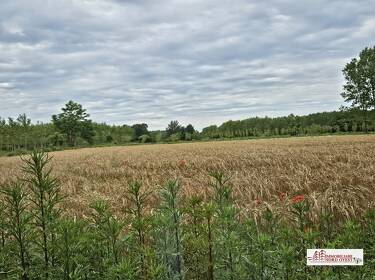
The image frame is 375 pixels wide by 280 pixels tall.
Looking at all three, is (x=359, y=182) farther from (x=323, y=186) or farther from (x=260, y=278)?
(x=260, y=278)

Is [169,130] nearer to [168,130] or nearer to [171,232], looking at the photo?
[168,130]

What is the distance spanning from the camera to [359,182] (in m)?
8.74

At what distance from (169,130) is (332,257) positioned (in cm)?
13436

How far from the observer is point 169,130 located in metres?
137

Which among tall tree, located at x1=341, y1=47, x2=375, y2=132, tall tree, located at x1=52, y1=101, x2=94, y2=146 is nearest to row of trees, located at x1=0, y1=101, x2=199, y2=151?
tall tree, located at x1=52, y1=101, x2=94, y2=146

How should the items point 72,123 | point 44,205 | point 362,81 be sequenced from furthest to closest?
point 72,123
point 362,81
point 44,205

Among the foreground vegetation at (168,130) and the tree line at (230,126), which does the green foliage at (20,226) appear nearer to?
the tree line at (230,126)

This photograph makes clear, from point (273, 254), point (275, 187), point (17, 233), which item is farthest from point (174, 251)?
point (275, 187)

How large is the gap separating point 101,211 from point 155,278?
824 mm

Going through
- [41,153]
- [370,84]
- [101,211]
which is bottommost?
[101,211]

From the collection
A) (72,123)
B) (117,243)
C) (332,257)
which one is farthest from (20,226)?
(72,123)

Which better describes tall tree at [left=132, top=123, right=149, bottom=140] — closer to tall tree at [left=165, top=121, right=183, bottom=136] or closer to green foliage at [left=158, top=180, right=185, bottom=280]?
tall tree at [left=165, top=121, right=183, bottom=136]

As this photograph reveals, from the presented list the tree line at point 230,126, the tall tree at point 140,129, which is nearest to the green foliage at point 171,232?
the tree line at point 230,126

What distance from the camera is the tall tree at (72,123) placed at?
3927 inches
